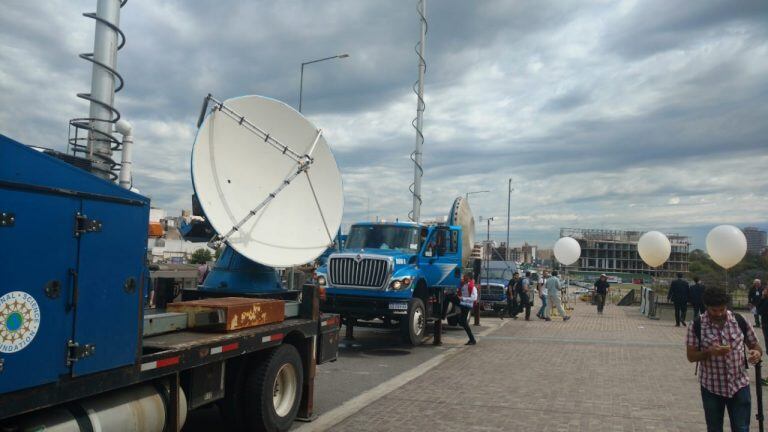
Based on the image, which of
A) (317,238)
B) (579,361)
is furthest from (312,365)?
(579,361)

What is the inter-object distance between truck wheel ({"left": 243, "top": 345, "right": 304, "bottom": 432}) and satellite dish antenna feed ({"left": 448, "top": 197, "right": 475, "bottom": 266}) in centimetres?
967

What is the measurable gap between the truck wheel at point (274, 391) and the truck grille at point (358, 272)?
5.95 meters

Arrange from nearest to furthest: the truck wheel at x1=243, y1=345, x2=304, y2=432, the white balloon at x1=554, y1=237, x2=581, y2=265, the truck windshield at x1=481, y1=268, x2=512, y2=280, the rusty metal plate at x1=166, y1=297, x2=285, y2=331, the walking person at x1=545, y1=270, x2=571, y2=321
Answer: the rusty metal plate at x1=166, y1=297, x2=285, y2=331 < the truck wheel at x1=243, y1=345, x2=304, y2=432 < the walking person at x1=545, y1=270, x2=571, y2=321 < the truck windshield at x1=481, y1=268, x2=512, y2=280 < the white balloon at x1=554, y1=237, x2=581, y2=265

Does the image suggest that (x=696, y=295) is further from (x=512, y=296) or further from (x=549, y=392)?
(x=549, y=392)

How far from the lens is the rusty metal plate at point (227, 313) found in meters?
5.60

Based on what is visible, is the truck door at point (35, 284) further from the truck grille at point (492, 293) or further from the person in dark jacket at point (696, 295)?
the truck grille at point (492, 293)

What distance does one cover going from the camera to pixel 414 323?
13.2m

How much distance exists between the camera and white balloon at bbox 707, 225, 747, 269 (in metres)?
21.7

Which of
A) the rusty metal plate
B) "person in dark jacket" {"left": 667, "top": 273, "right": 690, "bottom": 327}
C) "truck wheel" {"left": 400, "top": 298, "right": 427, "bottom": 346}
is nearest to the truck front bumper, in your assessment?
"truck wheel" {"left": 400, "top": 298, "right": 427, "bottom": 346}

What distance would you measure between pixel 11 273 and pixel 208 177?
3.69 meters

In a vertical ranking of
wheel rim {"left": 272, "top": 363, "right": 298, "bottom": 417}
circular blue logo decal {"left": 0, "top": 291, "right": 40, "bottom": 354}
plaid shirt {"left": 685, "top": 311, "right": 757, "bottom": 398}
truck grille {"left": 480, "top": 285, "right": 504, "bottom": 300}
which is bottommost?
wheel rim {"left": 272, "top": 363, "right": 298, "bottom": 417}

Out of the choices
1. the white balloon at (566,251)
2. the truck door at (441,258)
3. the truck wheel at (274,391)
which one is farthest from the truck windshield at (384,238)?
the white balloon at (566,251)

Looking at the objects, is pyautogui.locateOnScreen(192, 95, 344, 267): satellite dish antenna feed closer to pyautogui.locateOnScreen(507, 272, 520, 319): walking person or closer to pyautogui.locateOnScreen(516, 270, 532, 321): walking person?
pyautogui.locateOnScreen(516, 270, 532, 321): walking person

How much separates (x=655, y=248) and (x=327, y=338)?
74.1 ft
